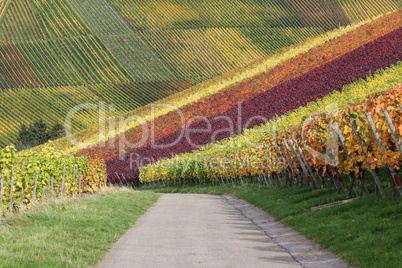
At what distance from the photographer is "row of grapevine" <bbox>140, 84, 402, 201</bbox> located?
11.6m

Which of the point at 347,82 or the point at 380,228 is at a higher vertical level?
the point at 347,82

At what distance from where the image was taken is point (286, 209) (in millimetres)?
17219

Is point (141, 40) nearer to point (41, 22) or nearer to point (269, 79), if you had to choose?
point (41, 22)

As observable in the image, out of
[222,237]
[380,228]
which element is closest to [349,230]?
[380,228]

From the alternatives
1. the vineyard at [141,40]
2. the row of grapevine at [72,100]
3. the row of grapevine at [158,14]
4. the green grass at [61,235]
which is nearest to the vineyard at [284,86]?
the green grass at [61,235]

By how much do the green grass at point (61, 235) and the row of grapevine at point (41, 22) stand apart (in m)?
93.6

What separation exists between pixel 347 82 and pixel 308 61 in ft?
51.0

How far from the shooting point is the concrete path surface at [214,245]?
33.3ft

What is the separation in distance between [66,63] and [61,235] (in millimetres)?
90897

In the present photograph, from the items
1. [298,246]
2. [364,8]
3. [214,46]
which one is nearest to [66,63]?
[214,46]

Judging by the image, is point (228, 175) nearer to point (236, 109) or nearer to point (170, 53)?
point (236, 109)

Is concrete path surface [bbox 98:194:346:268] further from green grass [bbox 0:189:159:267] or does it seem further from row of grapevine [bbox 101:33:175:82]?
row of grapevine [bbox 101:33:175:82]

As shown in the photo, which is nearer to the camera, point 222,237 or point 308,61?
point 222,237

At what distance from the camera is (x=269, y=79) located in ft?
190
